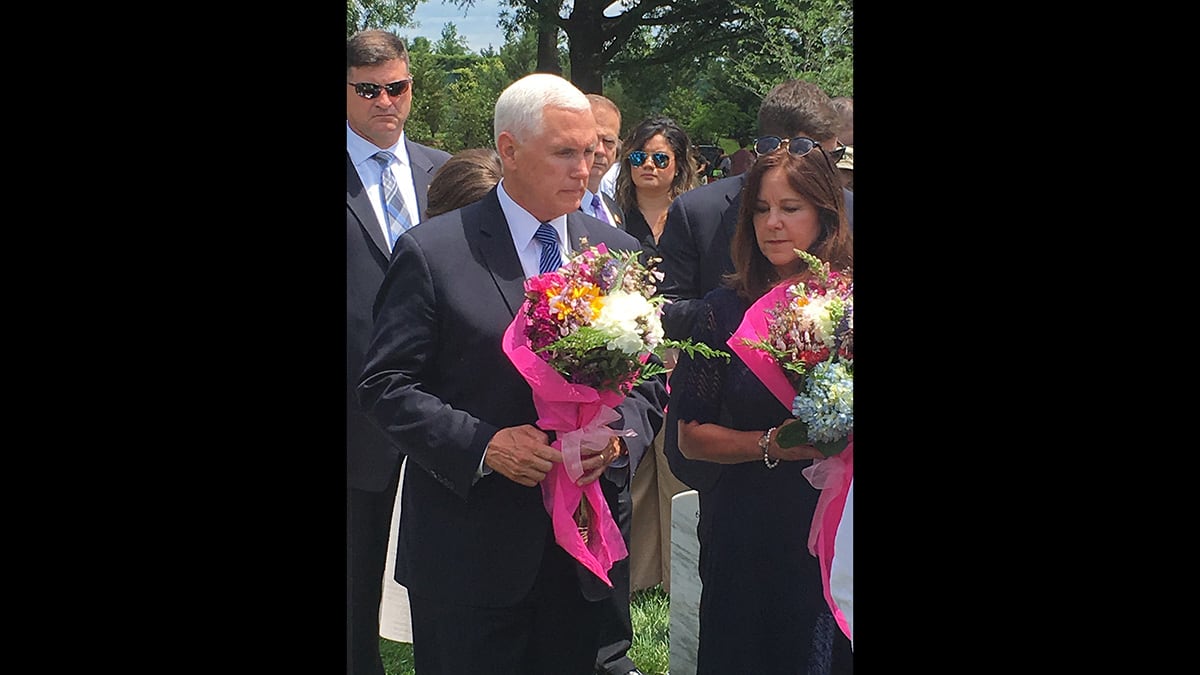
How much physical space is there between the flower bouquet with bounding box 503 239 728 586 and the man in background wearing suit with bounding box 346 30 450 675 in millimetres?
450

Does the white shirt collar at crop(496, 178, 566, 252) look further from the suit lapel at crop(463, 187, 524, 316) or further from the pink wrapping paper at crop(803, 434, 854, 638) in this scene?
the pink wrapping paper at crop(803, 434, 854, 638)

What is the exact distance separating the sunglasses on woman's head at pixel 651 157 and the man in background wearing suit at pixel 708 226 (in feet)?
0.42

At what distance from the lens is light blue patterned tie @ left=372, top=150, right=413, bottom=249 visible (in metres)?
3.28

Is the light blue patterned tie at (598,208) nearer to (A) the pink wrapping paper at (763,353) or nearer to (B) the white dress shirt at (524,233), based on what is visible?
(B) the white dress shirt at (524,233)

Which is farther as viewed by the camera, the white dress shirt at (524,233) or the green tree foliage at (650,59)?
the green tree foliage at (650,59)

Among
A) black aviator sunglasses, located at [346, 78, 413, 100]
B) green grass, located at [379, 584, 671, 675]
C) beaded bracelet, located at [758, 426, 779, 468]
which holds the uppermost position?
black aviator sunglasses, located at [346, 78, 413, 100]

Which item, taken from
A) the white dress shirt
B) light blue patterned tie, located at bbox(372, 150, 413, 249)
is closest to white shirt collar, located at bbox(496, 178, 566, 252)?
the white dress shirt

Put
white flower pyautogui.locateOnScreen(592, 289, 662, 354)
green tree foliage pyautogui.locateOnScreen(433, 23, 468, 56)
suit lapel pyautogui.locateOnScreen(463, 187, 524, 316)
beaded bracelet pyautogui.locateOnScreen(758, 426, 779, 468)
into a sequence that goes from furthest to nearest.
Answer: green tree foliage pyautogui.locateOnScreen(433, 23, 468, 56)
beaded bracelet pyautogui.locateOnScreen(758, 426, 779, 468)
suit lapel pyautogui.locateOnScreen(463, 187, 524, 316)
white flower pyautogui.locateOnScreen(592, 289, 662, 354)

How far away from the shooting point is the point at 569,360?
9.53 ft

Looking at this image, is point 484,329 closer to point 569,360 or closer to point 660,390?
point 569,360

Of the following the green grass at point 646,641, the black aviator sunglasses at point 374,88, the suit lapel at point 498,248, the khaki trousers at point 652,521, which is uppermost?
the black aviator sunglasses at point 374,88

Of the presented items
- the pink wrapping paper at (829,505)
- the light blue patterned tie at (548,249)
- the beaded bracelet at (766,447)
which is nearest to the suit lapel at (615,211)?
the light blue patterned tie at (548,249)

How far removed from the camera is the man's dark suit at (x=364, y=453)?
10.6ft

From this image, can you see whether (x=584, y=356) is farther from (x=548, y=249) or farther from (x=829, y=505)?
(x=829, y=505)
